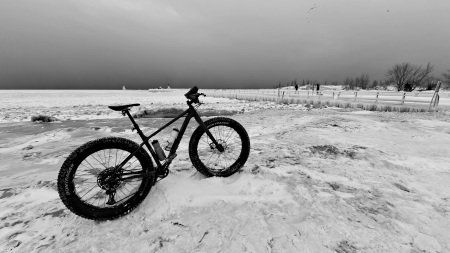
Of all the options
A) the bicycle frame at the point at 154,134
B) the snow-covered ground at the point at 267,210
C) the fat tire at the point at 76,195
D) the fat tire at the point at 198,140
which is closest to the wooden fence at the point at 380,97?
the snow-covered ground at the point at 267,210

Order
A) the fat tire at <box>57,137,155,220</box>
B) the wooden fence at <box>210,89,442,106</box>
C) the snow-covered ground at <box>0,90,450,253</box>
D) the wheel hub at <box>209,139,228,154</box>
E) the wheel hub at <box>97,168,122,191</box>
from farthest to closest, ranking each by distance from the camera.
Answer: the wooden fence at <box>210,89,442,106</box>, the wheel hub at <box>209,139,228,154</box>, the wheel hub at <box>97,168,122,191</box>, the fat tire at <box>57,137,155,220</box>, the snow-covered ground at <box>0,90,450,253</box>

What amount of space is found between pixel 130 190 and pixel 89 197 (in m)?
0.60

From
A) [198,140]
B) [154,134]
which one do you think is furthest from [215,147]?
[154,134]

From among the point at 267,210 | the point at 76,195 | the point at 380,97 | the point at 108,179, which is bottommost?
the point at 267,210

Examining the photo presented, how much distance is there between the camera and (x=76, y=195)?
2.41 meters

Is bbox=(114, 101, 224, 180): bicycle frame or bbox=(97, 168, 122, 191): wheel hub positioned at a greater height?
bbox=(114, 101, 224, 180): bicycle frame

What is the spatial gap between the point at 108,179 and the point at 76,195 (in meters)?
0.34

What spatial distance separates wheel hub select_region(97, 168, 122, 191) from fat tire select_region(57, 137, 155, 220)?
233 millimetres

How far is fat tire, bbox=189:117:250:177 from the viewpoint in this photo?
3.33 metres

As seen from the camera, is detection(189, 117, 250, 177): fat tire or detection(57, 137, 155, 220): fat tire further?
detection(189, 117, 250, 177): fat tire

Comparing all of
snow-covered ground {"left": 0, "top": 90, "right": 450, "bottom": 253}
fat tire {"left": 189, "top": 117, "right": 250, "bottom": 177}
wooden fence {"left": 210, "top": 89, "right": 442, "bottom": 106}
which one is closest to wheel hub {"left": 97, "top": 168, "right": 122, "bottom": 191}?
snow-covered ground {"left": 0, "top": 90, "right": 450, "bottom": 253}

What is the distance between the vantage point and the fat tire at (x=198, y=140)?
3332 mm

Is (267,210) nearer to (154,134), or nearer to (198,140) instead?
(198,140)

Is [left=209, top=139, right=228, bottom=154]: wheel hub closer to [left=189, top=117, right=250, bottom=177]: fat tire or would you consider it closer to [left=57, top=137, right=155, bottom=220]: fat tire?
[left=189, top=117, right=250, bottom=177]: fat tire
